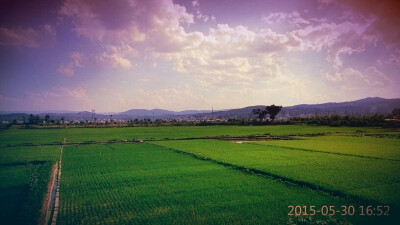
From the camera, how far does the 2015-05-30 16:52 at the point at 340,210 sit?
31.7 ft

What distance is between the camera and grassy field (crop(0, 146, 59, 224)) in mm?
10203

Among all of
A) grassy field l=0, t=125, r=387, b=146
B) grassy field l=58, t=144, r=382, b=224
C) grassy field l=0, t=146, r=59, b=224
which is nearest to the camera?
grassy field l=58, t=144, r=382, b=224

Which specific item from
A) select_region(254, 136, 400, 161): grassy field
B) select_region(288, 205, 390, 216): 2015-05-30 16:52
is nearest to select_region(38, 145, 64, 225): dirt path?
select_region(288, 205, 390, 216): 2015-05-30 16:52

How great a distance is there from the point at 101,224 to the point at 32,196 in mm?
5816

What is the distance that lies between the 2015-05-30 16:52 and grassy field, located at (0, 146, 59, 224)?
10041 millimetres

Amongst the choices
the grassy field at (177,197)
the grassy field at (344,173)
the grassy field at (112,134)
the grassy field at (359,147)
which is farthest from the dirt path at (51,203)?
the grassy field at (112,134)

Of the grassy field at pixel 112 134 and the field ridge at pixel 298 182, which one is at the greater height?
the grassy field at pixel 112 134

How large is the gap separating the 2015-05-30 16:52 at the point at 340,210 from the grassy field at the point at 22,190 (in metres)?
10.0

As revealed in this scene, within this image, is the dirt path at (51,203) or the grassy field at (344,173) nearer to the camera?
the dirt path at (51,203)

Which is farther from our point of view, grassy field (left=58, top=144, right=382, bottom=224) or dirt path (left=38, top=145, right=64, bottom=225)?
dirt path (left=38, top=145, right=64, bottom=225)

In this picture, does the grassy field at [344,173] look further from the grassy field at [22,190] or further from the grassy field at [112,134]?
the grassy field at [112,134]

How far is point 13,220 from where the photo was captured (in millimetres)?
9781

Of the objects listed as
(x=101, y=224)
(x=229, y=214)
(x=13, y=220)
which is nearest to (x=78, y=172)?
(x=13, y=220)

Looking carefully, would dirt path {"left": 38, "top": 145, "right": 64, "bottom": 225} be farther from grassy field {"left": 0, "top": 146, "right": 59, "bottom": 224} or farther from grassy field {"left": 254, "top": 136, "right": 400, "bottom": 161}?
grassy field {"left": 254, "top": 136, "right": 400, "bottom": 161}
